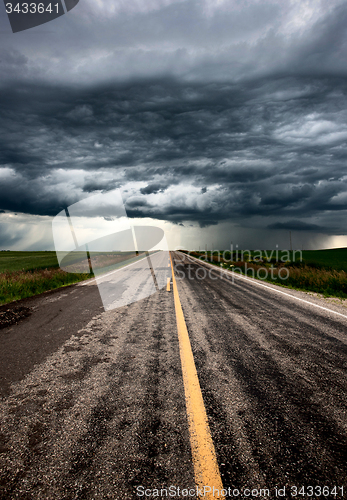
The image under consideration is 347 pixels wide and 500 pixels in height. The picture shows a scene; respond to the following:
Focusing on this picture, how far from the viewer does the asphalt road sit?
5.54 feet

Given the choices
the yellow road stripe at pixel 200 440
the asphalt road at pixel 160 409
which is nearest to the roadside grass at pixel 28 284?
the asphalt road at pixel 160 409

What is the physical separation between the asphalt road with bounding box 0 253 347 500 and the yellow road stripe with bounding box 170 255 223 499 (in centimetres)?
5

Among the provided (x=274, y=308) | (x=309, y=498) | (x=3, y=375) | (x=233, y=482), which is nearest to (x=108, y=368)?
(x=3, y=375)

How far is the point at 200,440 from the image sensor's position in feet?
6.51

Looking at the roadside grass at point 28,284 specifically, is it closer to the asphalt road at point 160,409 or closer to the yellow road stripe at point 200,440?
the asphalt road at point 160,409

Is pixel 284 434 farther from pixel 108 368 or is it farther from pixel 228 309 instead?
pixel 228 309

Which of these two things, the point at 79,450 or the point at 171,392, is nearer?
the point at 79,450

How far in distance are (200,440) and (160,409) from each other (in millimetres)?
536

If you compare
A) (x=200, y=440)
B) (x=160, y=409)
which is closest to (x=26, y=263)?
(x=160, y=409)

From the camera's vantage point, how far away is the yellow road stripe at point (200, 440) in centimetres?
163

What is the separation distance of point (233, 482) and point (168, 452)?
50 centimetres

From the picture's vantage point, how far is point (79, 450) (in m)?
1.91

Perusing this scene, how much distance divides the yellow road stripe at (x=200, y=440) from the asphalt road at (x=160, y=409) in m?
0.05

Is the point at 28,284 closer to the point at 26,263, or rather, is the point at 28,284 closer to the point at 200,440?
the point at 200,440
